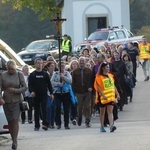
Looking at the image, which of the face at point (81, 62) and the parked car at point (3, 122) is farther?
the face at point (81, 62)

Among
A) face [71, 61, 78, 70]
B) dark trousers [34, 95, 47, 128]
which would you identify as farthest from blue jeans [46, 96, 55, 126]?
face [71, 61, 78, 70]

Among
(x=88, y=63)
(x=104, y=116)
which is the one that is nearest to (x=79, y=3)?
(x=88, y=63)

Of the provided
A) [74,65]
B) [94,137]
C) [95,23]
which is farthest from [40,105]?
[95,23]

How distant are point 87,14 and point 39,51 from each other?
1343 centimetres

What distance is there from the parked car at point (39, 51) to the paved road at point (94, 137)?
17.2 metres

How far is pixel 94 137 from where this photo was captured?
18781 mm

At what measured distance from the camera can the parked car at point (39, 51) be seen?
43.2 m

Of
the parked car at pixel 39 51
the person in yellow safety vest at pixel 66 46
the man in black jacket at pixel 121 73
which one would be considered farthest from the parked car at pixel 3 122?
the person in yellow safety vest at pixel 66 46

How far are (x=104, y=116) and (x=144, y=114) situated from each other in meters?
5.94

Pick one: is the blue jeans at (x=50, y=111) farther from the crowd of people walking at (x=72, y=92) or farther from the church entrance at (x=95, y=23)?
the church entrance at (x=95, y=23)

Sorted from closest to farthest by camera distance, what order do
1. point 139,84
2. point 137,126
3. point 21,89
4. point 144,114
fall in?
point 21,89 < point 137,126 < point 144,114 < point 139,84

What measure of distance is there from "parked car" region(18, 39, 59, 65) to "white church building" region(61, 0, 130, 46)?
9655 mm

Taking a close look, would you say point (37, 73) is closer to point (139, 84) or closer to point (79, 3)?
point (139, 84)

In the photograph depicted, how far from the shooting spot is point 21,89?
57.6ft
